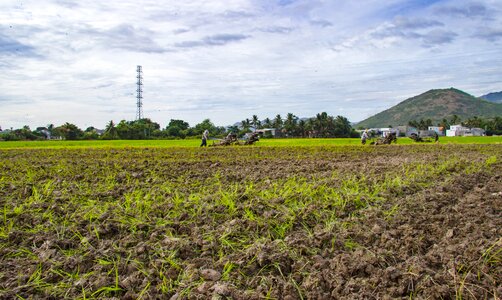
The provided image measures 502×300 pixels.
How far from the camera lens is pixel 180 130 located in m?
70.8

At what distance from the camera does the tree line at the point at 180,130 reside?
62.1 meters

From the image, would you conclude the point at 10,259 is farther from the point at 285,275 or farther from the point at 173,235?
the point at 285,275

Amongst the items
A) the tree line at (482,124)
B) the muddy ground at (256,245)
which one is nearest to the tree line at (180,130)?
the tree line at (482,124)

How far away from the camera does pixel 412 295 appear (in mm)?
3260

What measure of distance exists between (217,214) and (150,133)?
2514 inches

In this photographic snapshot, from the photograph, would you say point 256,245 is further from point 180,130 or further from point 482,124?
point 482,124

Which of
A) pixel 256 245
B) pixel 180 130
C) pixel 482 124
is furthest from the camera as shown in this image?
pixel 482 124

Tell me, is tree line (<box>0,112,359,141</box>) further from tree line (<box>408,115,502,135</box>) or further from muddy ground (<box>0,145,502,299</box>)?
muddy ground (<box>0,145,502,299</box>)

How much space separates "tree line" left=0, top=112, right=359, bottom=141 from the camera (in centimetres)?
6212

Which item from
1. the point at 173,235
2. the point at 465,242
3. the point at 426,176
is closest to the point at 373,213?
the point at 465,242

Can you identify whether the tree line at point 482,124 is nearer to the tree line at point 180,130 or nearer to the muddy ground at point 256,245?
the tree line at point 180,130

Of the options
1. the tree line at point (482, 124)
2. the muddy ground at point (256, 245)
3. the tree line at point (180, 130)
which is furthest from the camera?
the tree line at point (482, 124)

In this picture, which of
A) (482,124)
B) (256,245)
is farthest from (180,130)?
(482,124)

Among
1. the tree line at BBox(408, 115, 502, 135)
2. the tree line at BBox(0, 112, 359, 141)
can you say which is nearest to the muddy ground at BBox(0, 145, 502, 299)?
the tree line at BBox(0, 112, 359, 141)
